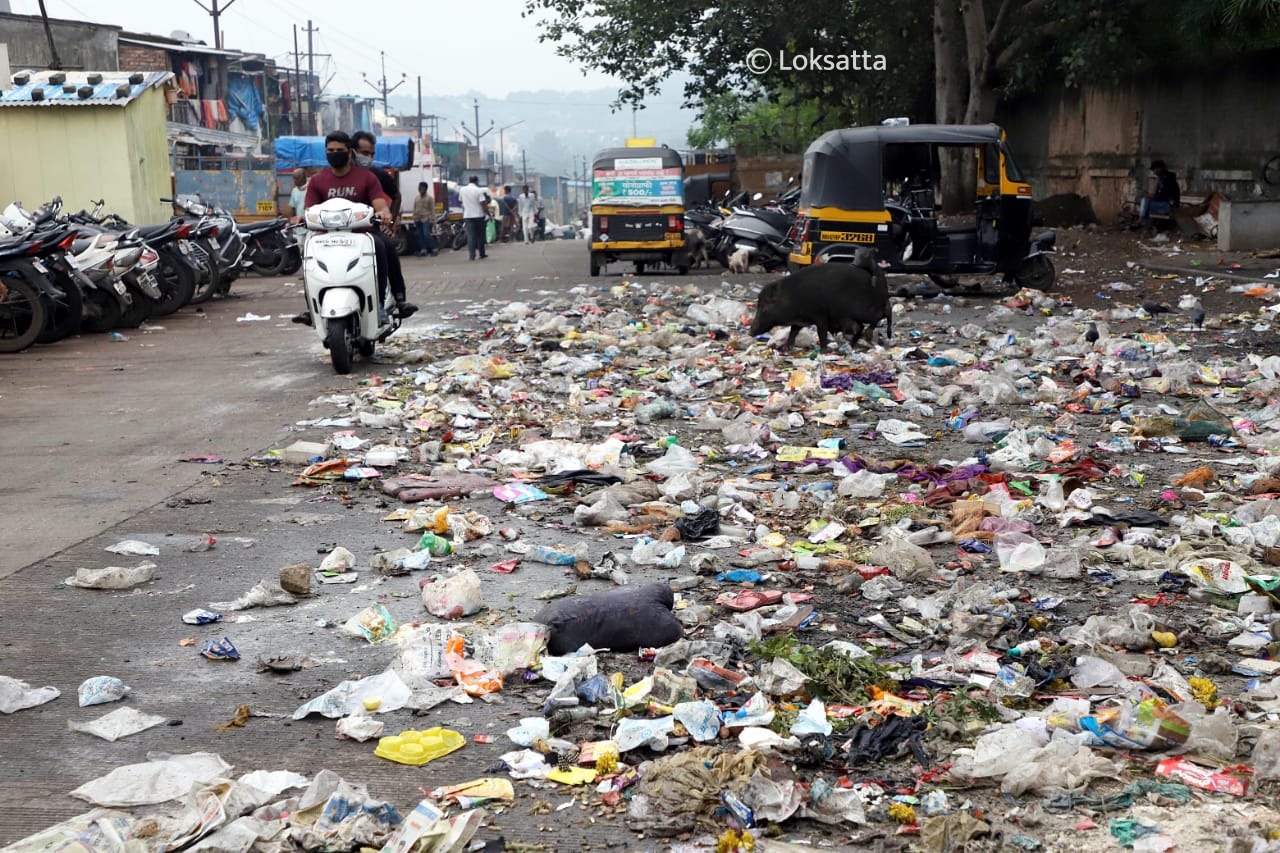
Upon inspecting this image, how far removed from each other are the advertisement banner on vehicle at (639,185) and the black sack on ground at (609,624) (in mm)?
16931

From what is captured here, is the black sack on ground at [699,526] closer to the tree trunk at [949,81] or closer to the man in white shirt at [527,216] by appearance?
the tree trunk at [949,81]

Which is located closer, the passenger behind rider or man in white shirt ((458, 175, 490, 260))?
the passenger behind rider

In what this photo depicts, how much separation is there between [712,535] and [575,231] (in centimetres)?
5365

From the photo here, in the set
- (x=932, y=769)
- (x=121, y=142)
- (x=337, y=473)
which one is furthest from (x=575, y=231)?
(x=932, y=769)

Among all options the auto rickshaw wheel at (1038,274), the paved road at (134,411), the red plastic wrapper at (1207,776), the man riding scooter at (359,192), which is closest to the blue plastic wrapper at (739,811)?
the red plastic wrapper at (1207,776)

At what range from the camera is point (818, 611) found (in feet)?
13.9

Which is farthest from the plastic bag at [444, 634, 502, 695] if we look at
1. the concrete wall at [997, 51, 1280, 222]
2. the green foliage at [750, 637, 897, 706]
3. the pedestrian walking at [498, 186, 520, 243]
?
the pedestrian walking at [498, 186, 520, 243]

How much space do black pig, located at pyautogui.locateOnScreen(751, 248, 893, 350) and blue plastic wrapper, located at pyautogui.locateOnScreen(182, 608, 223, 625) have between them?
6.99m

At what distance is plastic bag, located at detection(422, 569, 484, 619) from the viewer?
4242 millimetres

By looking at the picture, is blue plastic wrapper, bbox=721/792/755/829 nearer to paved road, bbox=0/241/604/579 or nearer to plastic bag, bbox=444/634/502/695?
plastic bag, bbox=444/634/502/695

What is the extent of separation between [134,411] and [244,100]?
43935 mm

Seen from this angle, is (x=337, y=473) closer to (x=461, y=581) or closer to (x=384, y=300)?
(x=461, y=581)

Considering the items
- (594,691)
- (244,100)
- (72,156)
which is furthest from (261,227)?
(244,100)

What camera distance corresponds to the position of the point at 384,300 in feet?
33.5
